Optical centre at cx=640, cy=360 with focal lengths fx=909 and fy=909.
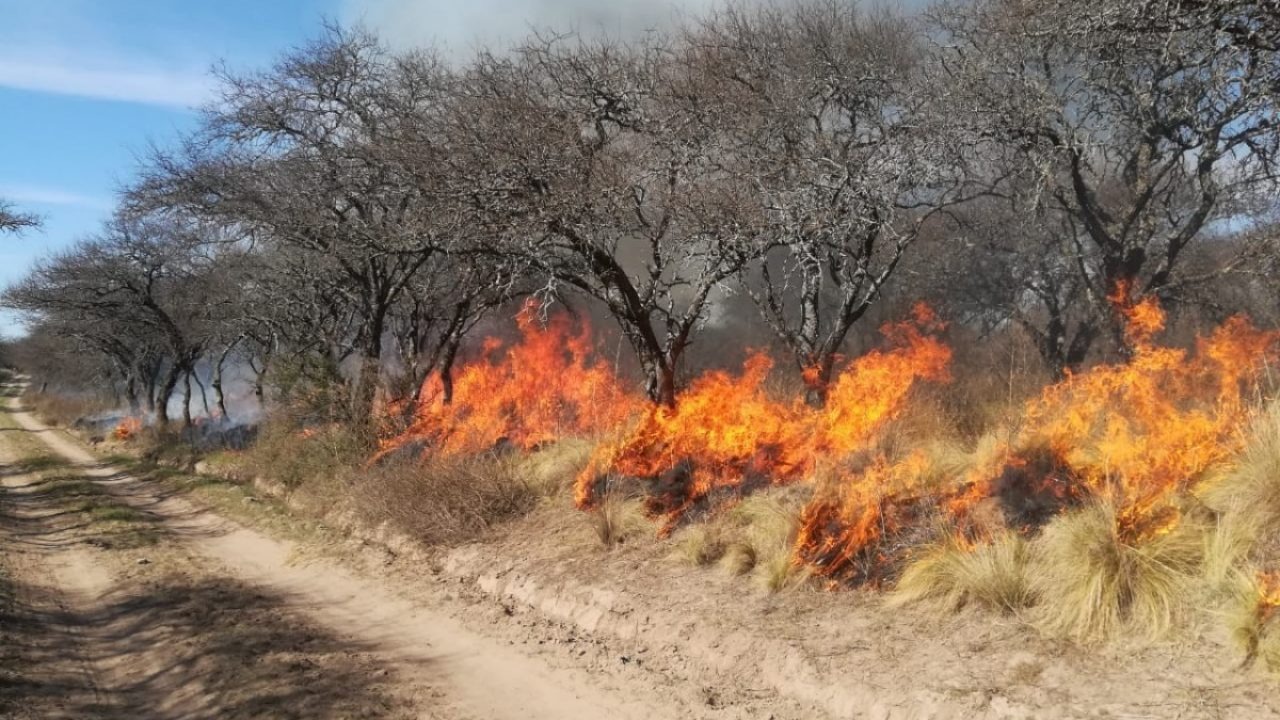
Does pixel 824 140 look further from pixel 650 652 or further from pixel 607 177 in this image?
pixel 650 652

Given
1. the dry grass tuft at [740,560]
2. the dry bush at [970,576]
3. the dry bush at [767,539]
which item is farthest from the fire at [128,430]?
the dry bush at [970,576]

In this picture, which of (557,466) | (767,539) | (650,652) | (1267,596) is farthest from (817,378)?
(1267,596)

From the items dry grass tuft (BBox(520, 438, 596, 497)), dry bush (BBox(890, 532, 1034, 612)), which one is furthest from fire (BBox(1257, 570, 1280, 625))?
dry grass tuft (BBox(520, 438, 596, 497))

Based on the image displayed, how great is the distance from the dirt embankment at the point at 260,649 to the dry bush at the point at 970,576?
5.20ft

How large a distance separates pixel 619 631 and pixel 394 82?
12716 mm

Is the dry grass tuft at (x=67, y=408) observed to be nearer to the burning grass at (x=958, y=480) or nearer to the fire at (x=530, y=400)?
the fire at (x=530, y=400)

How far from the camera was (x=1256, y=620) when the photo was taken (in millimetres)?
5004

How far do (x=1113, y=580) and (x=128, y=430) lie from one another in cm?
3514

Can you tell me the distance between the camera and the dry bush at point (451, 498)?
10742mm

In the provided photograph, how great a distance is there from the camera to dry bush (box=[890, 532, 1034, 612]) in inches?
245

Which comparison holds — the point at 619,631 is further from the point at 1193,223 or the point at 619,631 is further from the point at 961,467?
the point at 1193,223

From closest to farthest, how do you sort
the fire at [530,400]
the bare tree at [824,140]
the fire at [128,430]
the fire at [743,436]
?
the fire at [743,436], the bare tree at [824,140], the fire at [530,400], the fire at [128,430]

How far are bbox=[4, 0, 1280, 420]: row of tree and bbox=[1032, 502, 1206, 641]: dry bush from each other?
437 cm

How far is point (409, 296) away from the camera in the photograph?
65.9 feet
